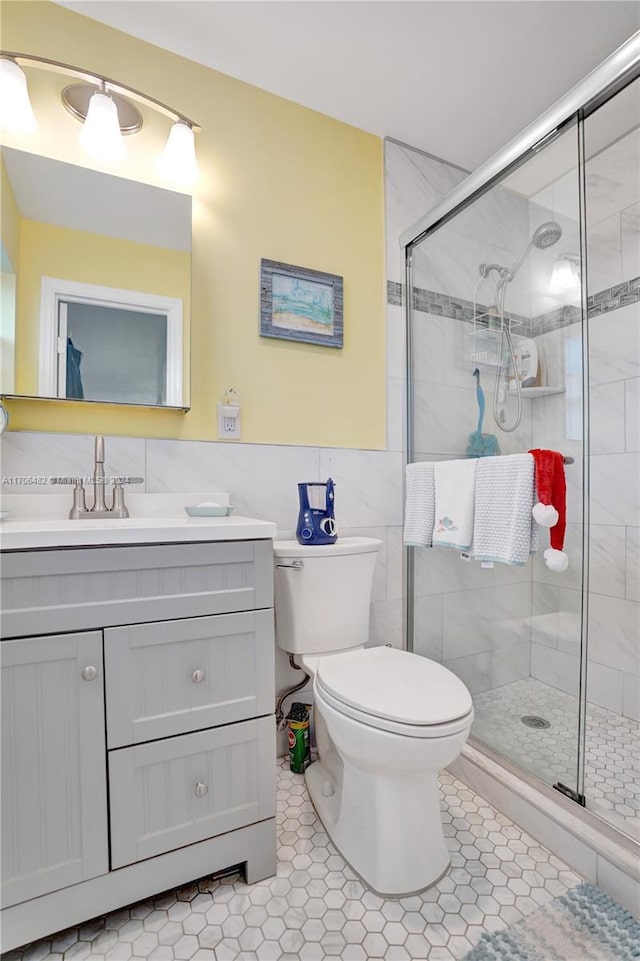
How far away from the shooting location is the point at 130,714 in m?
1.03

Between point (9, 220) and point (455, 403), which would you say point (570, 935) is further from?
point (9, 220)

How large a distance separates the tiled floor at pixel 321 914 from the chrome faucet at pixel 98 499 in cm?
97

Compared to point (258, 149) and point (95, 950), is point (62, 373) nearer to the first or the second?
point (258, 149)

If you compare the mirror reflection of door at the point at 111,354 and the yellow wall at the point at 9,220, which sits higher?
the yellow wall at the point at 9,220

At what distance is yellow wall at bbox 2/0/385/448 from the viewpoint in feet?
4.83

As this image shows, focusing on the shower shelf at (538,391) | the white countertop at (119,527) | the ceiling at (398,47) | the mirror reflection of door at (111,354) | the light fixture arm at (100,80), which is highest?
the ceiling at (398,47)

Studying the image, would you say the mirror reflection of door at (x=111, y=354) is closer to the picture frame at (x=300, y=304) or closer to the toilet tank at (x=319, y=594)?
the picture frame at (x=300, y=304)

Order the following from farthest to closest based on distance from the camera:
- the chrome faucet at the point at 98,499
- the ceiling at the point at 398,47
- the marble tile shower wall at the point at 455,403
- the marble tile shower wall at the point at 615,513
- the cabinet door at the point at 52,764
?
the marble tile shower wall at the point at 615,513, the marble tile shower wall at the point at 455,403, the ceiling at the point at 398,47, the chrome faucet at the point at 98,499, the cabinet door at the point at 52,764

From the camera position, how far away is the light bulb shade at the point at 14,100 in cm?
136

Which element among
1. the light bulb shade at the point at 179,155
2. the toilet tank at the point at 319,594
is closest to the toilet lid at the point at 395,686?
the toilet tank at the point at 319,594

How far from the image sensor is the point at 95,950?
998mm

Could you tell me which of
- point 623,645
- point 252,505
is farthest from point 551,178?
point 623,645

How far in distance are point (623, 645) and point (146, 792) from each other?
1892 millimetres

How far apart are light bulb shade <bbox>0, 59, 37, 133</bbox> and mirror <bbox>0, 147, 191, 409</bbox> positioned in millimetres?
95
